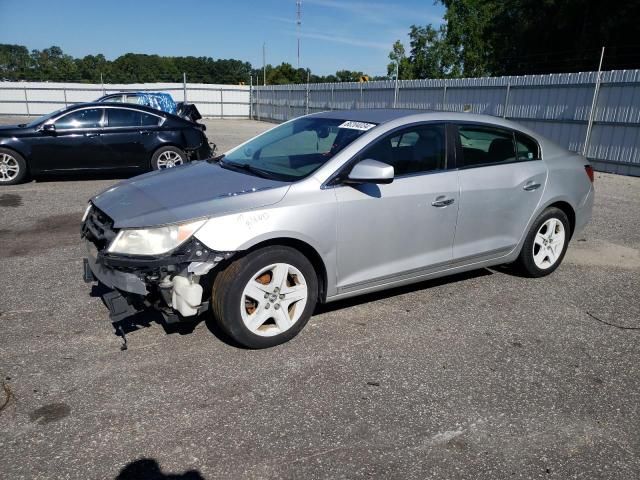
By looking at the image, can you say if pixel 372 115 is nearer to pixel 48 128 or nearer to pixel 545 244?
pixel 545 244

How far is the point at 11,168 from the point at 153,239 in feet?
25.3

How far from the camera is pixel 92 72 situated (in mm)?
80312

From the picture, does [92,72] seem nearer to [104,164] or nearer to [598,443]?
[104,164]

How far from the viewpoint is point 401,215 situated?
3.90 m

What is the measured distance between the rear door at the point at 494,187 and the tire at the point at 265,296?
1500 millimetres

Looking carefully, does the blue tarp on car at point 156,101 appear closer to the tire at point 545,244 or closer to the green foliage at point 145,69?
the tire at point 545,244

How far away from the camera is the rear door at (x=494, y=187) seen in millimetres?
4324

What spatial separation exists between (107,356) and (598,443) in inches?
117

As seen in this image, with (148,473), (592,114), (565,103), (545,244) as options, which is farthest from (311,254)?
(565,103)

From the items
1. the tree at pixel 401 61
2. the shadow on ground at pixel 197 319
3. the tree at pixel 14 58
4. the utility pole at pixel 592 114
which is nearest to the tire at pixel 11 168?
the shadow on ground at pixel 197 319

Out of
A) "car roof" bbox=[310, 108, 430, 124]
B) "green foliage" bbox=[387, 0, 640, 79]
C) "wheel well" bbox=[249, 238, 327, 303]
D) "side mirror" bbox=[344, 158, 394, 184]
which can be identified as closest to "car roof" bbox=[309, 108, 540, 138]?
"car roof" bbox=[310, 108, 430, 124]

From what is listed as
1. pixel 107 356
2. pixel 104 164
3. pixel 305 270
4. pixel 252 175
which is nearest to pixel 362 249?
pixel 305 270

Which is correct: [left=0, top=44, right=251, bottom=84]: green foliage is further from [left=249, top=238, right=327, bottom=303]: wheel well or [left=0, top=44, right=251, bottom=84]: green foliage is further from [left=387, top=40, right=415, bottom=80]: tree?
[left=249, top=238, right=327, bottom=303]: wheel well

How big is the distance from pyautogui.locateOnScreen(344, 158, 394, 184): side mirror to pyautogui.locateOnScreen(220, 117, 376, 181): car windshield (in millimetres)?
293
